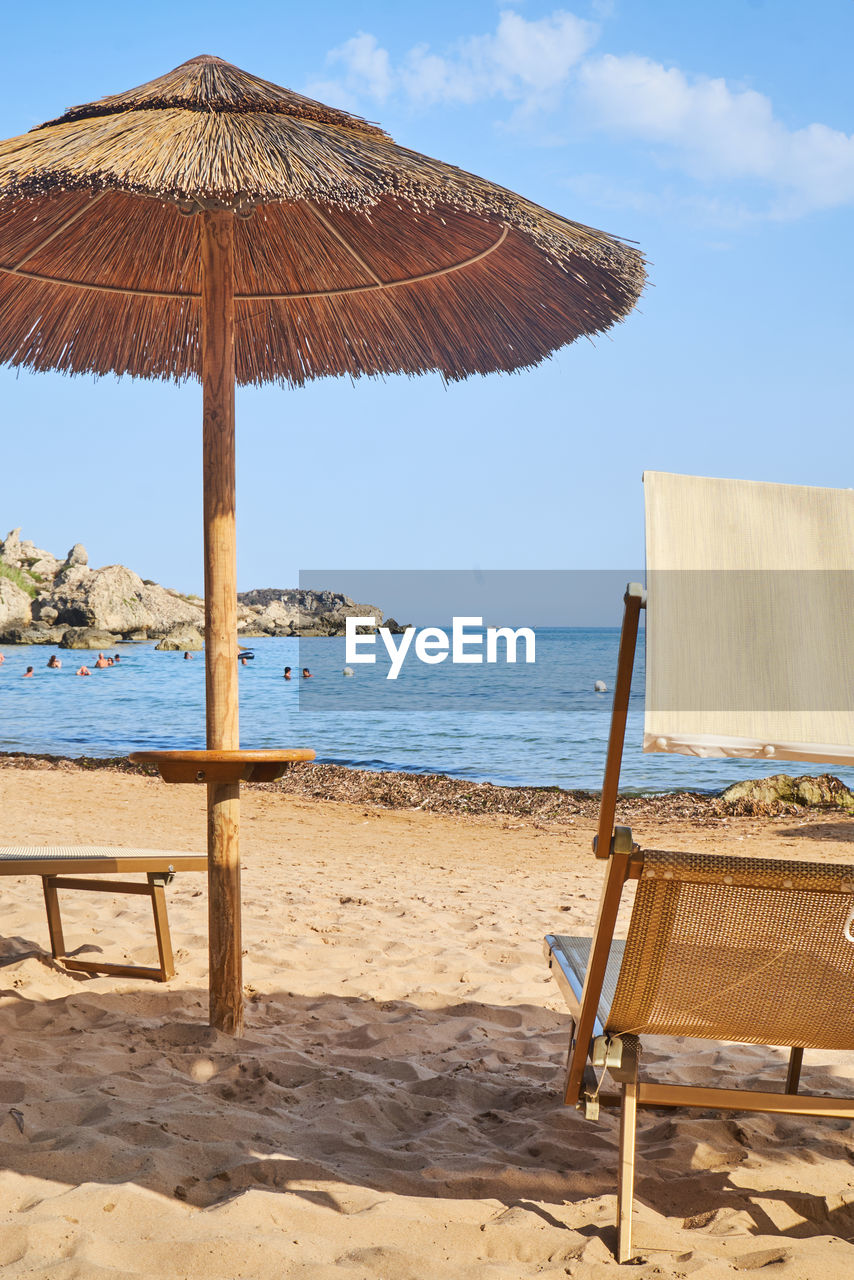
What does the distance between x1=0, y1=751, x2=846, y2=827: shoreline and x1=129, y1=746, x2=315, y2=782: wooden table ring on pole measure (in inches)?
329

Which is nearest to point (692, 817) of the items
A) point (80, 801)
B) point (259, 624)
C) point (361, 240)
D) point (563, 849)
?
point (563, 849)

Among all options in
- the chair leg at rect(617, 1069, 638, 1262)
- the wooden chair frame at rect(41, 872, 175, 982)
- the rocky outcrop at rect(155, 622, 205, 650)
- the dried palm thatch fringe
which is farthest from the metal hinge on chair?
the rocky outcrop at rect(155, 622, 205, 650)

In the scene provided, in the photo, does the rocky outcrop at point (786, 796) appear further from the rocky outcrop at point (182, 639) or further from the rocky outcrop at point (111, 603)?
the rocky outcrop at point (111, 603)

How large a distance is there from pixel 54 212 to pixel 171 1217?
311 cm

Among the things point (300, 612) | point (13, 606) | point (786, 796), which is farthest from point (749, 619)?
point (300, 612)

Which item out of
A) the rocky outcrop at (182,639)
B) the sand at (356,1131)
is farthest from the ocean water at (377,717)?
the sand at (356,1131)

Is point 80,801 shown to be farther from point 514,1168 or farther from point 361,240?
point 514,1168

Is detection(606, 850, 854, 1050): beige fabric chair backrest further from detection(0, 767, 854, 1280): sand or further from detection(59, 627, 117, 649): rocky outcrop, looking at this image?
detection(59, 627, 117, 649): rocky outcrop

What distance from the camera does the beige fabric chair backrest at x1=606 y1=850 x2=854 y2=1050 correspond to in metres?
1.60

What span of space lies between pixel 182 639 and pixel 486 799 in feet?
111

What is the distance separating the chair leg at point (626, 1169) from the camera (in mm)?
1674

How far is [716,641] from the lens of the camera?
1646mm

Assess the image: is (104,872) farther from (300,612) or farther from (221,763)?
(300,612)

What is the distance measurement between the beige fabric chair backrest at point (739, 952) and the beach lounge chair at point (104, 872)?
6.13ft
